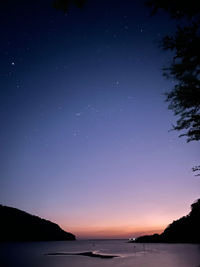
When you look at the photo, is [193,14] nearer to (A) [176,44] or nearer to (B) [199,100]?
(A) [176,44]

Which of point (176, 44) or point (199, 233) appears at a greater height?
point (176, 44)

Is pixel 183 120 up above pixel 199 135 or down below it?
above

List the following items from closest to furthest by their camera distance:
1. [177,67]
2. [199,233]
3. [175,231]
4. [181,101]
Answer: [177,67] < [181,101] < [199,233] < [175,231]

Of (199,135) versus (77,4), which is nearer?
(77,4)

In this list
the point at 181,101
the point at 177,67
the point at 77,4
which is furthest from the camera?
the point at 181,101

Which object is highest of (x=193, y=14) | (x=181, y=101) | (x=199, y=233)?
(x=193, y=14)

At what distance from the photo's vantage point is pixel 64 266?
55.7m

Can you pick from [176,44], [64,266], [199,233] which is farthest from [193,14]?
→ [199,233]

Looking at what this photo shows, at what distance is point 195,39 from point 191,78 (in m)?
1.49

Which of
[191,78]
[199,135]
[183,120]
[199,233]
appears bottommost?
[199,233]

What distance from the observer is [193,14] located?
5.82m

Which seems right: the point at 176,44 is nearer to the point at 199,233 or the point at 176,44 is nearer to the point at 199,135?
the point at 199,135

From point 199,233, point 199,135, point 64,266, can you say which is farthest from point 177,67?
point 199,233

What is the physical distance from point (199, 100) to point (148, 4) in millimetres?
3452
